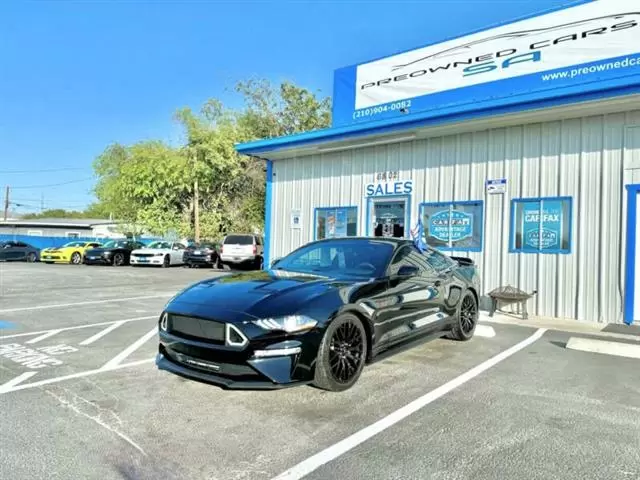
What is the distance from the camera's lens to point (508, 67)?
11.4 metres

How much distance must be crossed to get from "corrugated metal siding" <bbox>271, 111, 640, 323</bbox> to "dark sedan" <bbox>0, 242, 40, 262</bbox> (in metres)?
25.7

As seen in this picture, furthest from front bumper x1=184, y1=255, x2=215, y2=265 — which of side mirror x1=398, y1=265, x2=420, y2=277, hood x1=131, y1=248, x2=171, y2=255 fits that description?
side mirror x1=398, y1=265, x2=420, y2=277

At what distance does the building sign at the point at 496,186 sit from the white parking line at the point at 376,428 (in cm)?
504

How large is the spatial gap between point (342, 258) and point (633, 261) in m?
5.79

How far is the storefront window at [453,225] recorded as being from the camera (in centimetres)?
1043

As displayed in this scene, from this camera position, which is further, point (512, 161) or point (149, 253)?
point (149, 253)

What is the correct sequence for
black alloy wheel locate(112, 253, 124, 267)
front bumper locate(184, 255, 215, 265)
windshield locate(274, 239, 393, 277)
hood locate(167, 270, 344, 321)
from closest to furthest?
hood locate(167, 270, 344, 321)
windshield locate(274, 239, 393, 277)
front bumper locate(184, 255, 215, 265)
black alloy wheel locate(112, 253, 124, 267)

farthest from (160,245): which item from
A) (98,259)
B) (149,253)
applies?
(98,259)

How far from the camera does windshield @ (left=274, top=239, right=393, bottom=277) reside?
17.5ft

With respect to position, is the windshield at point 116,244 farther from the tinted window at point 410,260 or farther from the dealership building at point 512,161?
the tinted window at point 410,260

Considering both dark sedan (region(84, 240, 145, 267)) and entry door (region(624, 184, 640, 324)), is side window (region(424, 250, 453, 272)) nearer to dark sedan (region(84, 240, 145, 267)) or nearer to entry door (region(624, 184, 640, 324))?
entry door (region(624, 184, 640, 324))

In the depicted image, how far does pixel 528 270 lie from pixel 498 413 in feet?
20.2

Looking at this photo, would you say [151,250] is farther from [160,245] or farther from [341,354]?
[341,354]

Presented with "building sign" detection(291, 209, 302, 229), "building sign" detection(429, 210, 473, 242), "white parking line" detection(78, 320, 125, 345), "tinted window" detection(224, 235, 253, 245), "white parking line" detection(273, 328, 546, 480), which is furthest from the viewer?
"tinted window" detection(224, 235, 253, 245)
